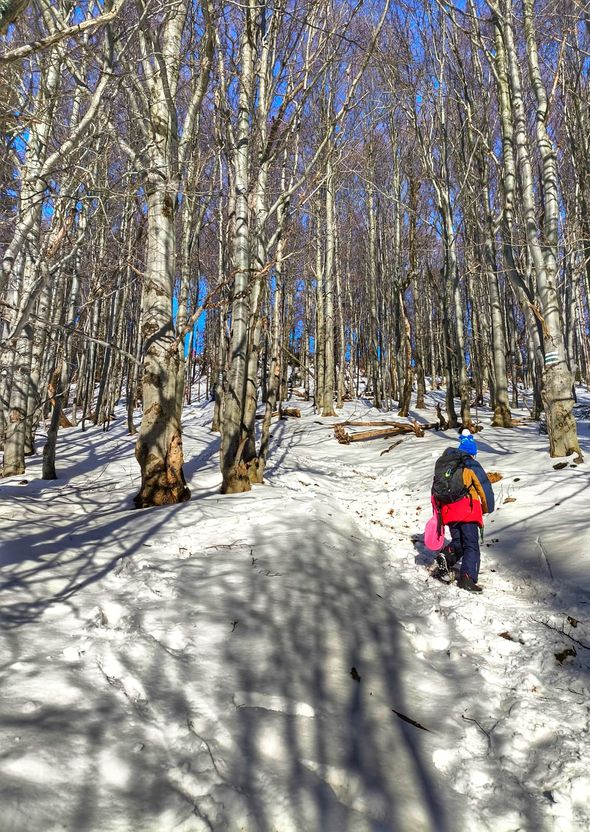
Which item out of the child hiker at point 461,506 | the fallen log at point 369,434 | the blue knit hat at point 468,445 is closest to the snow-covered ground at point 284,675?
the child hiker at point 461,506

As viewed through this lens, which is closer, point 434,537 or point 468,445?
point 434,537

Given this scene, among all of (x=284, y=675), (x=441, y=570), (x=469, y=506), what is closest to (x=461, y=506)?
(x=469, y=506)

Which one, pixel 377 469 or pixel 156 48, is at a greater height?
pixel 156 48

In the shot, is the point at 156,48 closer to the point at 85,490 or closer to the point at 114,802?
the point at 85,490

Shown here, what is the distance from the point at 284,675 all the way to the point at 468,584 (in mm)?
2255

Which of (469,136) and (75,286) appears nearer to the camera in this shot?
(75,286)

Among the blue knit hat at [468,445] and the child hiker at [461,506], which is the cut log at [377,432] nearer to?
the blue knit hat at [468,445]

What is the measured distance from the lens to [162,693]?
2217mm

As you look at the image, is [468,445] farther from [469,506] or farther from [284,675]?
[284,675]

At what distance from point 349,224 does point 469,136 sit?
32.9 feet

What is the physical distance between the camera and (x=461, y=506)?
14.8ft

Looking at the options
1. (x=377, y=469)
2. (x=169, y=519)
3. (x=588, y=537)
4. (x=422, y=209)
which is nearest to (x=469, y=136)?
(x=422, y=209)

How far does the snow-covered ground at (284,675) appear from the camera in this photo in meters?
1.69

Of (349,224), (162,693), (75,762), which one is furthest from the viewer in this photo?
(349,224)
